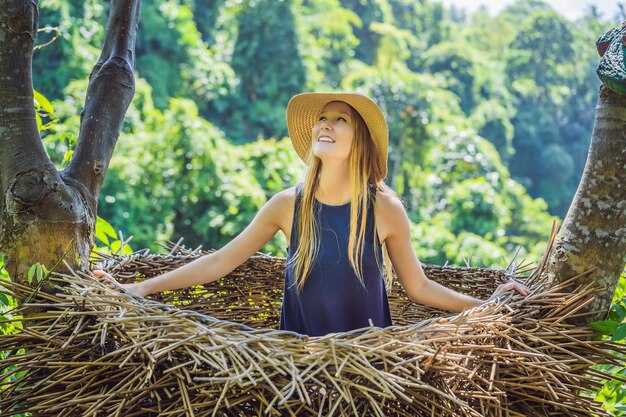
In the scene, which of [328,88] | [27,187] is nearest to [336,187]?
[27,187]

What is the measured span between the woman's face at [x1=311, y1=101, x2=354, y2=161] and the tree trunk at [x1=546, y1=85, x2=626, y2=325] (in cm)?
64

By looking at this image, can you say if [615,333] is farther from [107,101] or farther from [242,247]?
[107,101]

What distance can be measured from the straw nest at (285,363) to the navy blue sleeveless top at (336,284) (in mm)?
453

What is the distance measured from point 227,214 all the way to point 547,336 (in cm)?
1055

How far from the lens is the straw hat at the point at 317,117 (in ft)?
7.57

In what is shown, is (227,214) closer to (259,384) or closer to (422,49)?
(259,384)

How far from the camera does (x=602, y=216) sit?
202cm

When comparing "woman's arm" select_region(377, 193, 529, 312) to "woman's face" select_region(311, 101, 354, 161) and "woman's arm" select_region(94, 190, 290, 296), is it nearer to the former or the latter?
"woman's face" select_region(311, 101, 354, 161)

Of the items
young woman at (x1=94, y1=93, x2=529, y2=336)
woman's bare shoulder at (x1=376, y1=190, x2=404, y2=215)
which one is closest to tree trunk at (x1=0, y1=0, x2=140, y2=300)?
young woman at (x1=94, y1=93, x2=529, y2=336)

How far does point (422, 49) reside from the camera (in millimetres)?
32719

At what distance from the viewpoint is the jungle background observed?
12.3m

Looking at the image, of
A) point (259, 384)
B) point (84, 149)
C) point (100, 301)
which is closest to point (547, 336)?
point (259, 384)

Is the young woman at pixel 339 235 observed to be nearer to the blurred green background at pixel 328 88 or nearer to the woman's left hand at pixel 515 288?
the woman's left hand at pixel 515 288

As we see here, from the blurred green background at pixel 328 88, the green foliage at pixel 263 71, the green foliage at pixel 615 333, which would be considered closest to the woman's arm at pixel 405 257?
the green foliage at pixel 615 333
